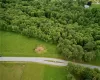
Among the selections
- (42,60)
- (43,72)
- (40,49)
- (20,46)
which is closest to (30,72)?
(43,72)

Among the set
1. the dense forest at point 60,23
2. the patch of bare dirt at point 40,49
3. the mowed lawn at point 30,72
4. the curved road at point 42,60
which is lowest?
the mowed lawn at point 30,72

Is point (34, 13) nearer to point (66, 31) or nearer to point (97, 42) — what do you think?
point (66, 31)

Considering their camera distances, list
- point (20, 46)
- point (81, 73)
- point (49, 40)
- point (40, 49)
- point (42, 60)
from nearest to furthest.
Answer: point (81, 73) < point (42, 60) < point (40, 49) < point (20, 46) < point (49, 40)

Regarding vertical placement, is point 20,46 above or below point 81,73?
above

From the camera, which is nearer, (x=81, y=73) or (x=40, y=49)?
(x=81, y=73)

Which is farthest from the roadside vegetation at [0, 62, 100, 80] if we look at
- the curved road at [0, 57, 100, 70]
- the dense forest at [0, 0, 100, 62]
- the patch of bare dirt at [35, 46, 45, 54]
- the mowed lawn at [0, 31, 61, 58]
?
the patch of bare dirt at [35, 46, 45, 54]

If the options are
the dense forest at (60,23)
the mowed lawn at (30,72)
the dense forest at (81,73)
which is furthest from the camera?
the dense forest at (60,23)

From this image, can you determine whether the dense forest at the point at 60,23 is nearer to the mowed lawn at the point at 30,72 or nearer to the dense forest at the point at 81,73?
the dense forest at the point at 81,73

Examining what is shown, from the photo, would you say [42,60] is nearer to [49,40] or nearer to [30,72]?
[30,72]

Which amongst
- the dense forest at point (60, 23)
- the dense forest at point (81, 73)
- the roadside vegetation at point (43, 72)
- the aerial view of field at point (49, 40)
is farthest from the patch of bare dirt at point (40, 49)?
the dense forest at point (81, 73)
